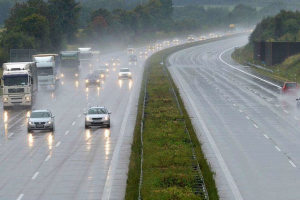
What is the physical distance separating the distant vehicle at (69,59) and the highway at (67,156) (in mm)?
36919

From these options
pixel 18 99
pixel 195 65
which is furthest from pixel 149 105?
pixel 195 65

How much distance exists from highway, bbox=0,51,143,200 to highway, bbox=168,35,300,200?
4.59 metres

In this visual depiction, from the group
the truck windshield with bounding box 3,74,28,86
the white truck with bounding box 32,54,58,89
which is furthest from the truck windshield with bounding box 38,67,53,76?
the truck windshield with bounding box 3,74,28,86

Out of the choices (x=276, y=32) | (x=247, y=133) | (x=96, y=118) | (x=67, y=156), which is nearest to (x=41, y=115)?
(x=96, y=118)

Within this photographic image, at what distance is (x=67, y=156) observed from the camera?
120 ft

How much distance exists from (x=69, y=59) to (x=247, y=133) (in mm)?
64830

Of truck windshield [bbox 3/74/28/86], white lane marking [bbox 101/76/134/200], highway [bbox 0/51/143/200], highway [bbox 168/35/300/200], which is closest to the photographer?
white lane marking [bbox 101/76/134/200]

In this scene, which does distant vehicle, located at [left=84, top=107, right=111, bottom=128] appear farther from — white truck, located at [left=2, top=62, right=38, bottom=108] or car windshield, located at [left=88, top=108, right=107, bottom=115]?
white truck, located at [left=2, top=62, right=38, bottom=108]

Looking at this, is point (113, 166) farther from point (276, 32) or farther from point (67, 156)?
point (276, 32)

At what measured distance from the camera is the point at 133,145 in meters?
40.0

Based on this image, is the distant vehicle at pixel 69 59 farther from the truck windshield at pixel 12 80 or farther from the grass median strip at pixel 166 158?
the grass median strip at pixel 166 158

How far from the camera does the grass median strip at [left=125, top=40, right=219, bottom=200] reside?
26495 mm

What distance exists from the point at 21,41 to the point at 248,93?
6626 centimetres

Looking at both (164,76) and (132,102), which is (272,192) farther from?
(164,76)
